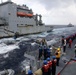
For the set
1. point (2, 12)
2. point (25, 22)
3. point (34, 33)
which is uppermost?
point (2, 12)

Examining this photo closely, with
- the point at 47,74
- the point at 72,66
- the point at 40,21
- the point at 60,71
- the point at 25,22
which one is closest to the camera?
the point at 47,74

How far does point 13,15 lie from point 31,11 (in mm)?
17187

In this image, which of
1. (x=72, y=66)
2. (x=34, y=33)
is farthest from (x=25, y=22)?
(x=72, y=66)

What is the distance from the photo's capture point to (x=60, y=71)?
30.8ft

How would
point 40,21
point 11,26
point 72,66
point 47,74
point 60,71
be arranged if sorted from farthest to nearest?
point 40,21 < point 11,26 < point 72,66 < point 60,71 < point 47,74

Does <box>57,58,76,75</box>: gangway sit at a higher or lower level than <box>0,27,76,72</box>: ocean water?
higher

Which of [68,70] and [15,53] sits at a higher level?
[68,70]

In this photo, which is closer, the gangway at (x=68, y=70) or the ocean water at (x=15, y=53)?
the gangway at (x=68, y=70)

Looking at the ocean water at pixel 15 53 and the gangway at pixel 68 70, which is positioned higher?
the gangway at pixel 68 70

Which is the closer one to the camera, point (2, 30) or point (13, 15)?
point (2, 30)

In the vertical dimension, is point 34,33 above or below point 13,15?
below

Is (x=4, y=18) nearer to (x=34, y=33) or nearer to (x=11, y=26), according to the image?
(x=11, y=26)

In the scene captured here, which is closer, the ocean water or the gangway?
the gangway

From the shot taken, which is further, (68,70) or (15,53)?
(15,53)
